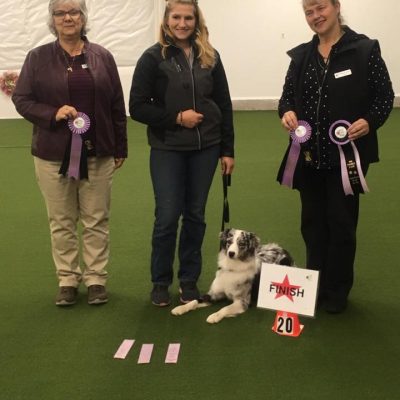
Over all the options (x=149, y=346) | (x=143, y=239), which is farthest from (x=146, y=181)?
(x=149, y=346)

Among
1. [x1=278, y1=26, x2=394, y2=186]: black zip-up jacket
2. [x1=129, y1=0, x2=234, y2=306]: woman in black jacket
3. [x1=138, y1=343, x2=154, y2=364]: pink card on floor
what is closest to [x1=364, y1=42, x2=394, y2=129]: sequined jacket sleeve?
[x1=278, y1=26, x2=394, y2=186]: black zip-up jacket

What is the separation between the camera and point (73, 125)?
2.60 meters

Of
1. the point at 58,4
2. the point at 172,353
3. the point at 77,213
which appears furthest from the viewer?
the point at 77,213

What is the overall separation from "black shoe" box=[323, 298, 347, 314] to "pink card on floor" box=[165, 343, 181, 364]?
2.64 ft

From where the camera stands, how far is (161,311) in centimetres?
281

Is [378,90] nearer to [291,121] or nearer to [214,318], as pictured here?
[291,121]

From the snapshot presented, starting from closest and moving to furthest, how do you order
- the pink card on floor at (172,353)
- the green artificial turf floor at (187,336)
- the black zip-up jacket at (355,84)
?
the green artificial turf floor at (187,336) → the pink card on floor at (172,353) → the black zip-up jacket at (355,84)

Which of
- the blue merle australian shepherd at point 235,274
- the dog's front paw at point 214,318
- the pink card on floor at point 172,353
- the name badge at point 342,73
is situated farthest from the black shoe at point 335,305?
the name badge at point 342,73

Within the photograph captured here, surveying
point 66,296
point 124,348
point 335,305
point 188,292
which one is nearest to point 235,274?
point 188,292

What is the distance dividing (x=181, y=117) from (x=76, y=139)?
1.70 feet

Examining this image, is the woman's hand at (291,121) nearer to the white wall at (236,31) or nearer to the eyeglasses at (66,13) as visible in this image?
the eyeglasses at (66,13)

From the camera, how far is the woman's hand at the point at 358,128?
8.00 ft

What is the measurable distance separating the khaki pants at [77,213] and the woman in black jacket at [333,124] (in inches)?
36.2

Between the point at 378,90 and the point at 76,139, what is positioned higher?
the point at 378,90
